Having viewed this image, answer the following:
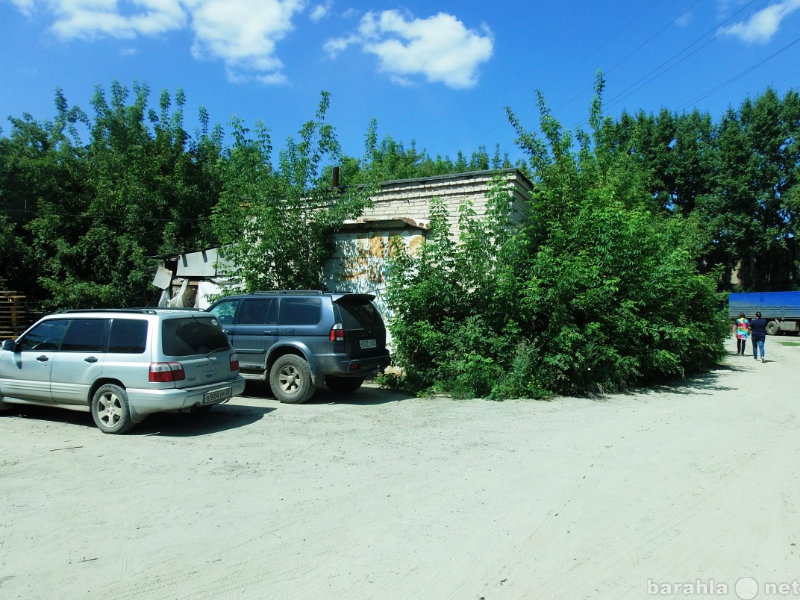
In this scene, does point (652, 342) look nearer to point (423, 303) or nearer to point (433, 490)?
point (423, 303)

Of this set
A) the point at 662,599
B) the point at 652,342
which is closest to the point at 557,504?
the point at 662,599

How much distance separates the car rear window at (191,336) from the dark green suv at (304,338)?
1.59m

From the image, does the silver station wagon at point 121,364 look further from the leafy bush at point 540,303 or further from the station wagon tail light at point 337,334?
the leafy bush at point 540,303

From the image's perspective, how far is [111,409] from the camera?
Answer: 23.5ft

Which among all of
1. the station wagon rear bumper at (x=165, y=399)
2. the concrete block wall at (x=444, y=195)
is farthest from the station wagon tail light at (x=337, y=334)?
the concrete block wall at (x=444, y=195)

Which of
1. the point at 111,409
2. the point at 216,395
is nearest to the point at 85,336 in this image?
the point at 111,409

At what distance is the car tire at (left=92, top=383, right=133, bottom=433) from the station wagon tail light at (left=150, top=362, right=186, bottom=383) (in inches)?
21.2

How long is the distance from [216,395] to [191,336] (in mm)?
882

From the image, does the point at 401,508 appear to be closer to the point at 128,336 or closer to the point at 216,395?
the point at 216,395

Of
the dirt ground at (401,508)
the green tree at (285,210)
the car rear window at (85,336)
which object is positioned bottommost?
the dirt ground at (401,508)

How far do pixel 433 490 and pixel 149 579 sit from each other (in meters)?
2.45

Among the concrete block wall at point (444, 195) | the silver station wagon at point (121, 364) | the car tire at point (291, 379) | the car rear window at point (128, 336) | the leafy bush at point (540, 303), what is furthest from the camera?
the concrete block wall at point (444, 195)

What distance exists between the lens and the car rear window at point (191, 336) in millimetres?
7152

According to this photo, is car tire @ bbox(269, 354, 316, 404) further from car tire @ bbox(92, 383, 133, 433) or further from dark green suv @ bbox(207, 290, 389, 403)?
car tire @ bbox(92, 383, 133, 433)
